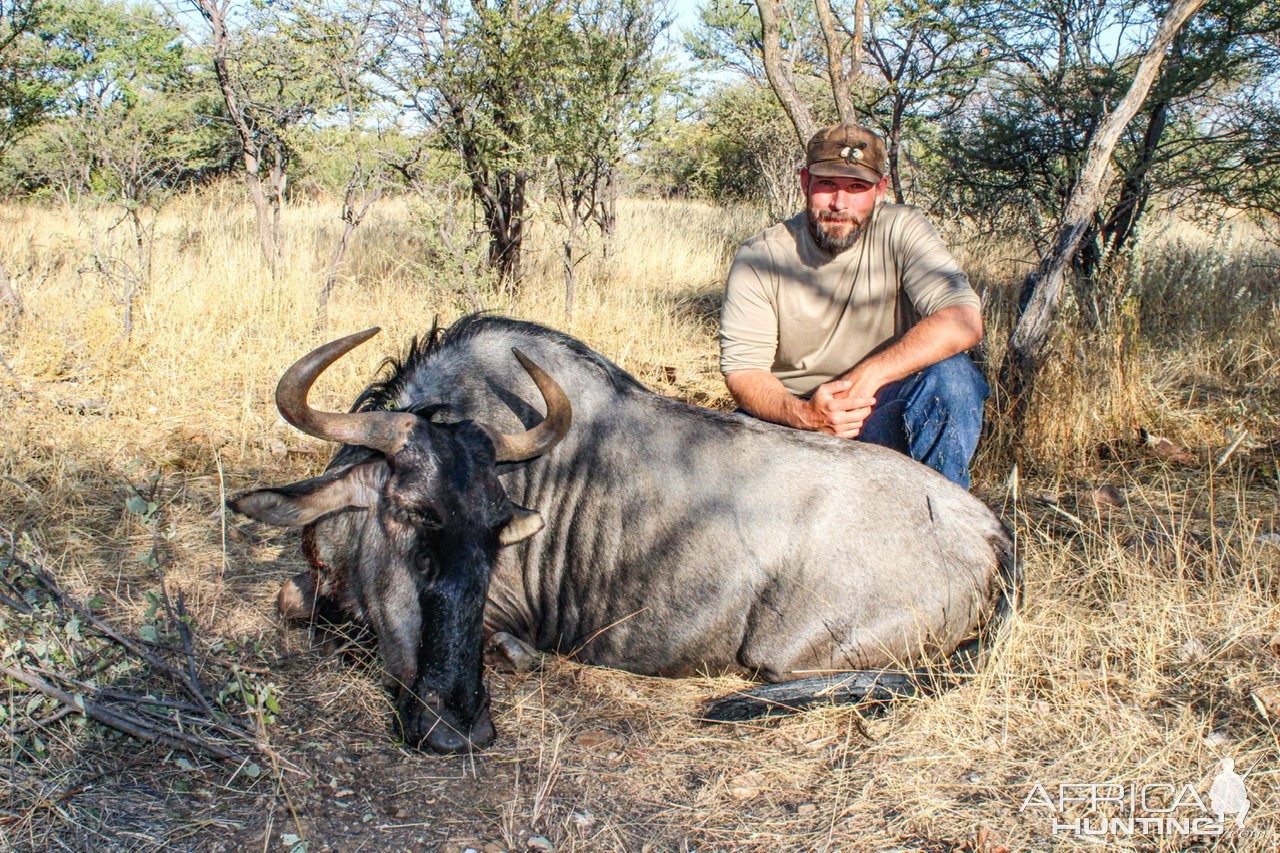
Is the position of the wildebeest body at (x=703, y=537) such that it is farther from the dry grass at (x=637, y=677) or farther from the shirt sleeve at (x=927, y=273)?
the shirt sleeve at (x=927, y=273)

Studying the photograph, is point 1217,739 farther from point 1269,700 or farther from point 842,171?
point 842,171

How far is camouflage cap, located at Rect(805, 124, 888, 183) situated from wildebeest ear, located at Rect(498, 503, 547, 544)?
82.9 inches

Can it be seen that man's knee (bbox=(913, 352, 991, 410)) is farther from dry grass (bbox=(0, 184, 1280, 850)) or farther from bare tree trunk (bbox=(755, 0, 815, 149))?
bare tree trunk (bbox=(755, 0, 815, 149))

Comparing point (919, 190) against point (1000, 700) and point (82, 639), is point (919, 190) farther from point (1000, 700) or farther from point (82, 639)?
point (82, 639)

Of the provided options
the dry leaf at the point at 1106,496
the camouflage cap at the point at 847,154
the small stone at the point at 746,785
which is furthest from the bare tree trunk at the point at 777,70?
the small stone at the point at 746,785

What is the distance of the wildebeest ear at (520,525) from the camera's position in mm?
2936

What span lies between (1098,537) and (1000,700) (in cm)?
128

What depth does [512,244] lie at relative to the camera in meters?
8.55

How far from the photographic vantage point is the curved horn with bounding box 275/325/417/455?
273 centimetres

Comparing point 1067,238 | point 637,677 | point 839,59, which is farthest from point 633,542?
point 839,59

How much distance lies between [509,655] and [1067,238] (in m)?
3.71

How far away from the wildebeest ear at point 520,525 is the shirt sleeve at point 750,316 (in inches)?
62.4

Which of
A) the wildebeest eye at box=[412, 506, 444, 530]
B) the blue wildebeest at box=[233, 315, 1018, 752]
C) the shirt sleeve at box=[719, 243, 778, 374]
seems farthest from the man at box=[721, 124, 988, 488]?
the wildebeest eye at box=[412, 506, 444, 530]

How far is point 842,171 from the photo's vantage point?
13.3ft
